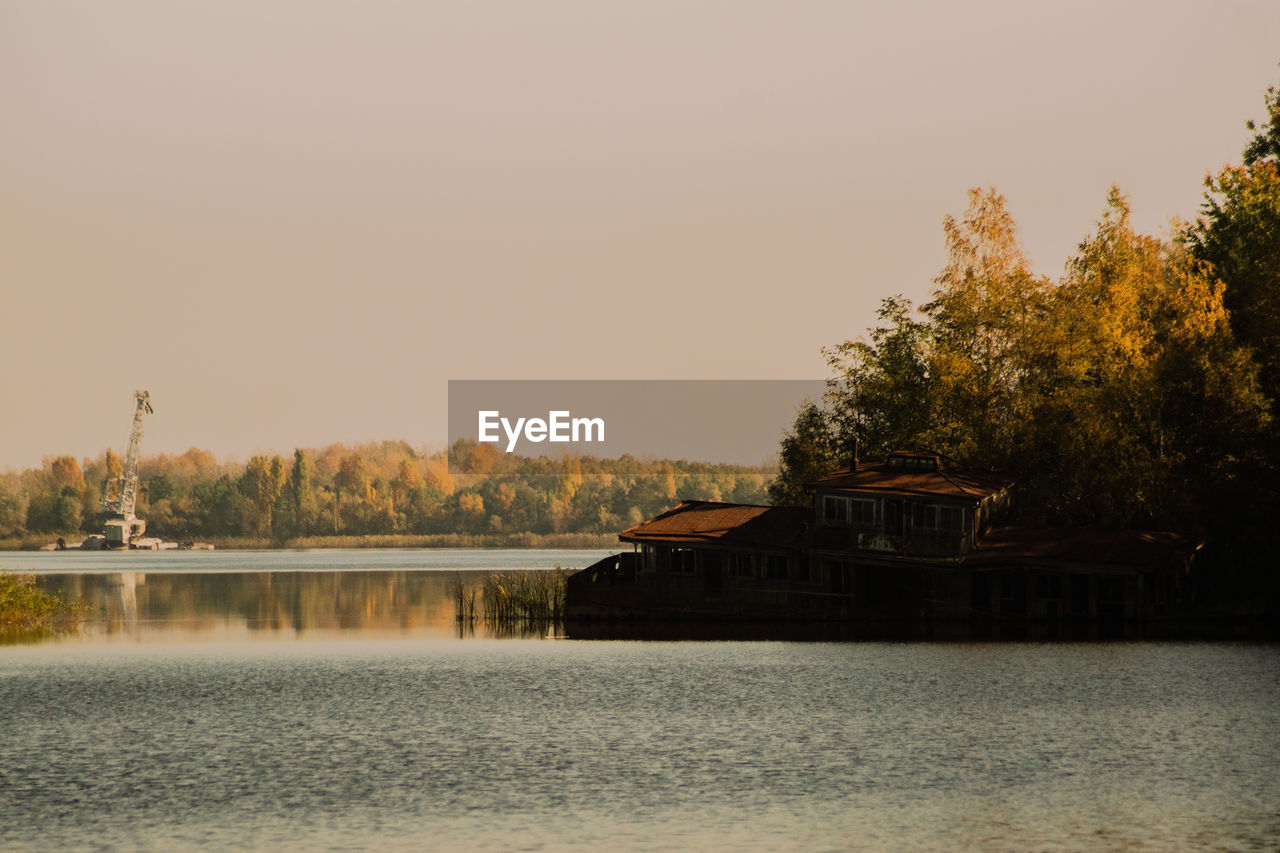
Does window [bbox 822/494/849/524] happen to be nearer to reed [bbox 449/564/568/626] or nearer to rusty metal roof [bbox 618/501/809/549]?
rusty metal roof [bbox 618/501/809/549]

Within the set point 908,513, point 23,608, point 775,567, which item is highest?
point 908,513

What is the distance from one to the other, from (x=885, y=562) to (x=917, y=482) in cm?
430

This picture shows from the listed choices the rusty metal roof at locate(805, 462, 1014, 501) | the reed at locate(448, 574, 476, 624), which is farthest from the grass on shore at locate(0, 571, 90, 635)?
the rusty metal roof at locate(805, 462, 1014, 501)

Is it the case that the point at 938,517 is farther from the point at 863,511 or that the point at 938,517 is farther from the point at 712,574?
the point at 712,574

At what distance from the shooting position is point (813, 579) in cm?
7394

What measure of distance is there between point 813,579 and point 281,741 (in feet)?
132

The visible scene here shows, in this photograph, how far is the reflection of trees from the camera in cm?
8175

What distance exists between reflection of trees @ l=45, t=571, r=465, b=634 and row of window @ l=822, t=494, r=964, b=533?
2251 centimetres

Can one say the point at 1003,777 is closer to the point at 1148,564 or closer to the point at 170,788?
the point at 170,788

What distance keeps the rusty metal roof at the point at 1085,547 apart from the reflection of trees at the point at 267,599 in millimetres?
30006

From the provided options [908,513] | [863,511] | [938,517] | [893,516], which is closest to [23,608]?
[863,511]

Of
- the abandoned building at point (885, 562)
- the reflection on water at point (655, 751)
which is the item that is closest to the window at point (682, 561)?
the abandoned building at point (885, 562)

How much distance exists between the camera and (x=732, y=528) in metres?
74.5

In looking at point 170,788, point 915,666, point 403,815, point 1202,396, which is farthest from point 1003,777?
point 1202,396
